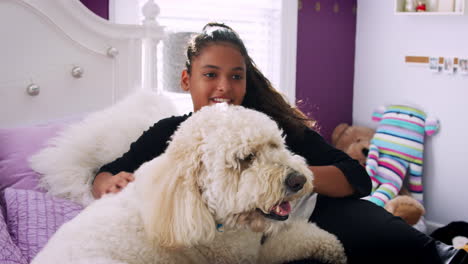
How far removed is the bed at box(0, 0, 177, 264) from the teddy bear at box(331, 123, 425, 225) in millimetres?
1527

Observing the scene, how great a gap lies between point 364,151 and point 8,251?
257cm

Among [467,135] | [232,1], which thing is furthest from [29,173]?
[467,135]

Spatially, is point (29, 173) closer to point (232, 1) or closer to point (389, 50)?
point (232, 1)

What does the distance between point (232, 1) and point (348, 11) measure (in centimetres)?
96

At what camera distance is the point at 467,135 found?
3375mm

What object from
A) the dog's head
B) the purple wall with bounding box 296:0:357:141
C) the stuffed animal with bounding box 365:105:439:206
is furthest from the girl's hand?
the purple wall with bounding box 296:0:357:141

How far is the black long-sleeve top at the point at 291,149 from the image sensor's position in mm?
1633

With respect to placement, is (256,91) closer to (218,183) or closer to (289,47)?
(218,183)

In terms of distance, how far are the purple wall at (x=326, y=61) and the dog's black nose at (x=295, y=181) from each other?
2738 mm

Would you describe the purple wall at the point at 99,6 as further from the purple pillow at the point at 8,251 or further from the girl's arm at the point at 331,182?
the girl's arm at the point at 331,182

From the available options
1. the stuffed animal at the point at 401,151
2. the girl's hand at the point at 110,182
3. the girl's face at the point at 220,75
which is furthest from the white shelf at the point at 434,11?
the girl's hand at the point at 110,182

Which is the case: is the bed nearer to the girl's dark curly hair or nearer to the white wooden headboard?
the white wooden headboard

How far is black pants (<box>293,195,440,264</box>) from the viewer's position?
57.4 inches

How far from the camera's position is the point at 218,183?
1.12m
